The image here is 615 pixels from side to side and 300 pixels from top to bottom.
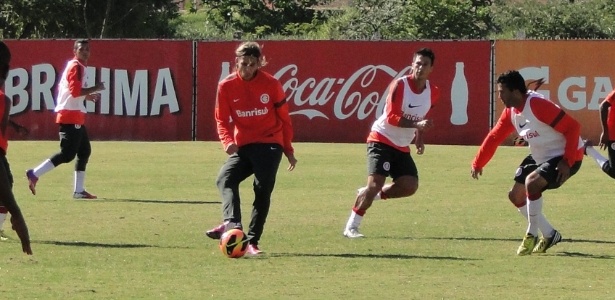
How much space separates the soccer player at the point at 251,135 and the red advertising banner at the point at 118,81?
1582 centimetres

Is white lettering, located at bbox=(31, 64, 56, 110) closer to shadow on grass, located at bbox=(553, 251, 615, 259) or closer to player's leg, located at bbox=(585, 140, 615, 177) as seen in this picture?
player's leg, located at bbox=(585, 140, 615, 177)

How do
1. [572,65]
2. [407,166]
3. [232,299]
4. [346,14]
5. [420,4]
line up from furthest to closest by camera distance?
1. [346,14]
2. [420,4]
3. [572,65]
4. [407,166]
5. [232,299]

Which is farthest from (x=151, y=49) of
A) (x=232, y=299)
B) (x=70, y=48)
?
(x=232, y=299)

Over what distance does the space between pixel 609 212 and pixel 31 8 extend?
3392 cm

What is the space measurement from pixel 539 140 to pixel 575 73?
1448cm

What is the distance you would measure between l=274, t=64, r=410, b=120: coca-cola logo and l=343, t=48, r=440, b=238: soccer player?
13.6m

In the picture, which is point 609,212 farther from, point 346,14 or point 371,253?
point 346,14

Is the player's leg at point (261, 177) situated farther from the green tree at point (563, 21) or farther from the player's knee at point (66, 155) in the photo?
the green tree at point (563, 21)

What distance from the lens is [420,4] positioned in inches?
1644

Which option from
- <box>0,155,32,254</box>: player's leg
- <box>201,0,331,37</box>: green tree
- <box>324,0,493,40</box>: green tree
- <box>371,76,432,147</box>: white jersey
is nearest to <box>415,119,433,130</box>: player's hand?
<box>371,76,432,147</box>: white jersey

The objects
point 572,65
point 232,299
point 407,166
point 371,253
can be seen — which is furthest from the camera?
point 572,65

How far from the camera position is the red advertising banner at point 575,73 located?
2538 centimetres

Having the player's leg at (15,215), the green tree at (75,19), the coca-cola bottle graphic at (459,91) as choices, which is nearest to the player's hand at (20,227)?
the player's leg at (15,215)

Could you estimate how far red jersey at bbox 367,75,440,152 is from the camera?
12.3 metres
